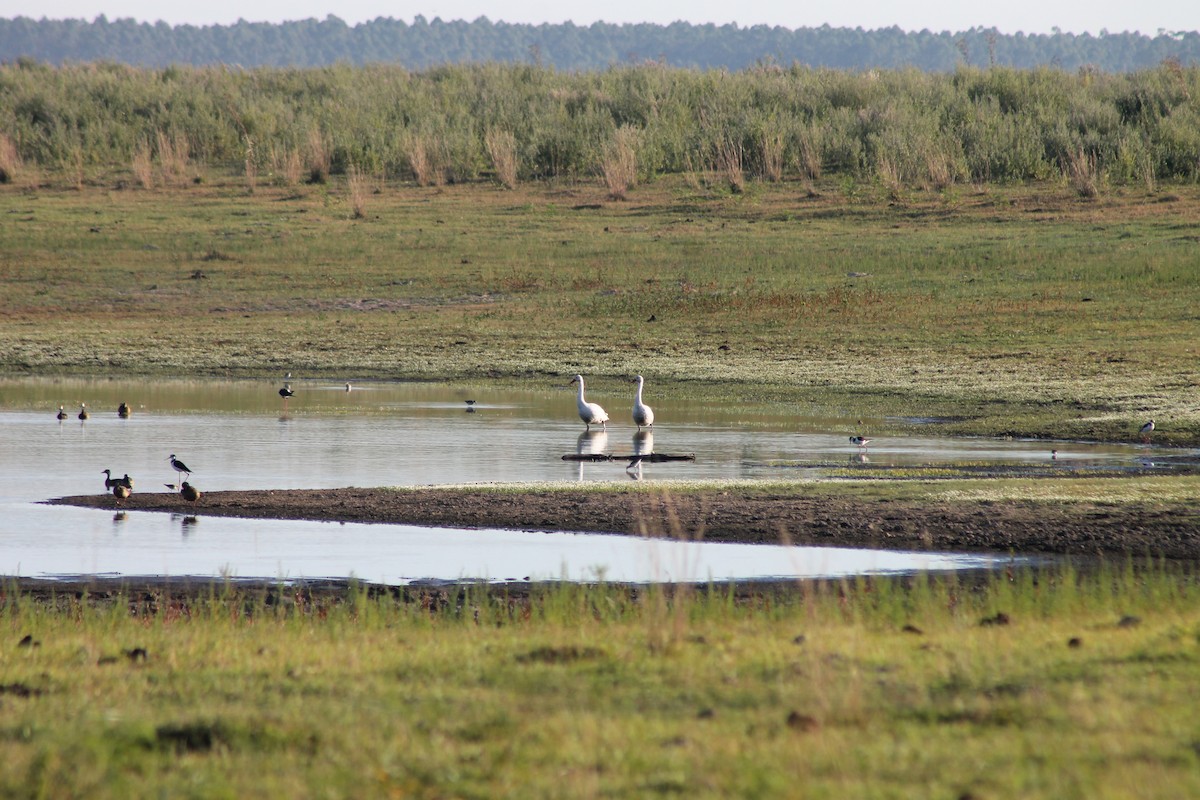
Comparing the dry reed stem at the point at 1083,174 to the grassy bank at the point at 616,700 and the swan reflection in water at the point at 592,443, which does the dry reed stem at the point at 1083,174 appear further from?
the grassy bank at the point at 616,700

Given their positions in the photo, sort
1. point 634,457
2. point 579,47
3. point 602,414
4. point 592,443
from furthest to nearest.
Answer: point 579,47 < point 602,414 < point 592,443 < point 634,457

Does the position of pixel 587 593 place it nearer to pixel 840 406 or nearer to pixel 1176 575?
pixel 1176 575

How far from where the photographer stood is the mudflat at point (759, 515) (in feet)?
39.9

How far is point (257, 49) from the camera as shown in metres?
196

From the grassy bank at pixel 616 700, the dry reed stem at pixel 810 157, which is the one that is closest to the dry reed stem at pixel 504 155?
the dry reed stem at pixel 810 157

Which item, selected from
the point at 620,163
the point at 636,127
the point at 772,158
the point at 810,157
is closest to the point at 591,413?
the point at 620,163

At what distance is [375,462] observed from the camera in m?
17.0

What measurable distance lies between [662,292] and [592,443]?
1449cm

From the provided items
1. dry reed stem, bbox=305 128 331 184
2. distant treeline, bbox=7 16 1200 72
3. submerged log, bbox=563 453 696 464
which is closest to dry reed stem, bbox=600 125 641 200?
dry reed stem, bbox=305 128 331 184

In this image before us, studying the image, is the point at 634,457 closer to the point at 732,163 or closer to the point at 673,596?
the point at 673,596

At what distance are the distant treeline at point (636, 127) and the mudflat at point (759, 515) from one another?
29.8 meters

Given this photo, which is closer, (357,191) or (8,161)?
(357,191)

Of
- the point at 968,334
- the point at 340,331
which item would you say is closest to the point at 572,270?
the point at 340,331

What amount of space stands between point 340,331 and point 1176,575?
2202 cm
